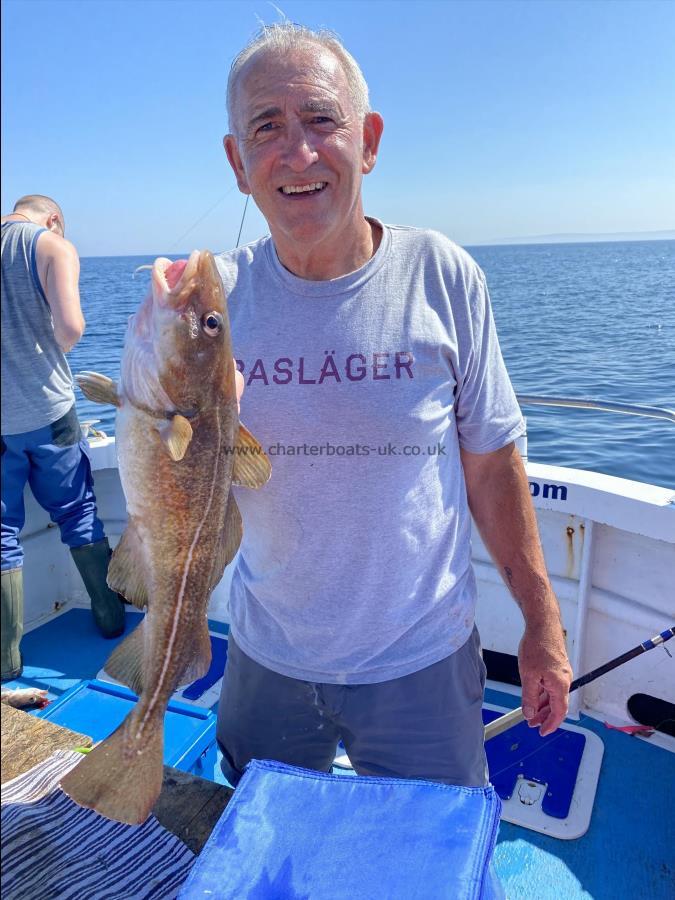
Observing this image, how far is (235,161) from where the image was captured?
219 centimetres

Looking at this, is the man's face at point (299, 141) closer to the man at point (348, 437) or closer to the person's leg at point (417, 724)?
the man at point (348, 437)

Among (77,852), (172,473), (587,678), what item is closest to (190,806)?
(77,852)

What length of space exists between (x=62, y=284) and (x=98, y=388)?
2.50 feet

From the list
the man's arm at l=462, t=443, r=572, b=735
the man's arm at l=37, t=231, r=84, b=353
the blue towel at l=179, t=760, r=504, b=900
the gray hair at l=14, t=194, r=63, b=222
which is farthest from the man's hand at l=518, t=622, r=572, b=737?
the gray hair at l=14, t=194, r=63, b=222

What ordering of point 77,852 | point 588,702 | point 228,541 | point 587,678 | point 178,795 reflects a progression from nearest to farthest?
point 77,852 → point 228,541 → point 178,795 → point 587,678 → point 588,702

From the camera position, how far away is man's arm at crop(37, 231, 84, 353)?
80 cm

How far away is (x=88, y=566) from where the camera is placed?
182 inches

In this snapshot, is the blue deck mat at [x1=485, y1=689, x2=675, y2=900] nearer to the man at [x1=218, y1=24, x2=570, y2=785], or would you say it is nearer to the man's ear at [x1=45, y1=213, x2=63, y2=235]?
the man at [x1=218, y1=24, x2=570, y2=785]

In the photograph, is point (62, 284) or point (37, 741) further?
point (37, 741)

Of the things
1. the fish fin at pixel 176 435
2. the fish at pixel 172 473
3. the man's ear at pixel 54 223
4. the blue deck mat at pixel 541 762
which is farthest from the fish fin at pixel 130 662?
the blue deck mat at pixel 541 762

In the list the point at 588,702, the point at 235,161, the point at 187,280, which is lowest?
the point at 588,702

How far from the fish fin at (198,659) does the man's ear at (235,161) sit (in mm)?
1342

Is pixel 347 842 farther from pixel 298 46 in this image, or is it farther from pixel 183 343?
pixel 298 46

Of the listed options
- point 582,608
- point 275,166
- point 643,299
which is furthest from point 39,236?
point 643,299
